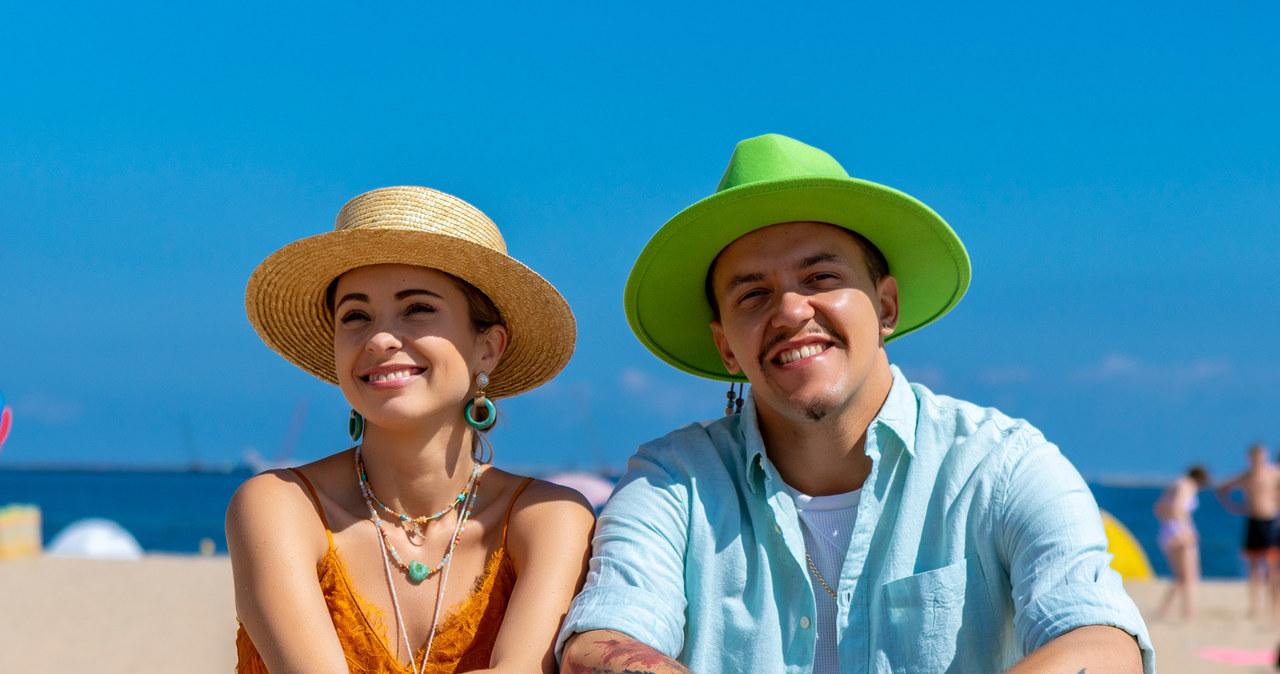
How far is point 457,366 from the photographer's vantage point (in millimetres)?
2951

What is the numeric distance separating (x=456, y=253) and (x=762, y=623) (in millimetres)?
1303

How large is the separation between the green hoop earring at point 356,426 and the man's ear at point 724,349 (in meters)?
1.09

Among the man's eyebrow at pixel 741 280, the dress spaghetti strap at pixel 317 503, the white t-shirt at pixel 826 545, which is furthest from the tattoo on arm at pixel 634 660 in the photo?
the man's eyebrow at pixel 741 280

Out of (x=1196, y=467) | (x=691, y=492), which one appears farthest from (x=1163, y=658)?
(x=691, y=492)

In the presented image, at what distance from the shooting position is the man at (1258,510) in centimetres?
1233

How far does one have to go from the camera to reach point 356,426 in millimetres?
3137

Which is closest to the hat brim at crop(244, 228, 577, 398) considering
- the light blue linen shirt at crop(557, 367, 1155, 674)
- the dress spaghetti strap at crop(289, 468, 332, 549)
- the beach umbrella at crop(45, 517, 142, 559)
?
the dress spaghetti strap at crop(289, 468, 332, 549)

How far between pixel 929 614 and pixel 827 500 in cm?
42

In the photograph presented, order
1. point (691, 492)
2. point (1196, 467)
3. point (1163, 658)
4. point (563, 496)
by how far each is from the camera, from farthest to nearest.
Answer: point (1196, 467) → point (1163, 658) → point (563, 496) → point (691, 492)

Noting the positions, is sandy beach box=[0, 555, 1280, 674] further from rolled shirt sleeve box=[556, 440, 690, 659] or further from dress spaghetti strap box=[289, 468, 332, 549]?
rolled shirt sleeve box=[556, 440, 690, 659]

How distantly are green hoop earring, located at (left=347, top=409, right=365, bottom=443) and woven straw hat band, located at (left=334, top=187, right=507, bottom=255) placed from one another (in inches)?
21.9

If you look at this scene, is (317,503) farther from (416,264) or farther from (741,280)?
(741,280)

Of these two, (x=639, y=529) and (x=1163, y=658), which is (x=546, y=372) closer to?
(x=639, y=529)

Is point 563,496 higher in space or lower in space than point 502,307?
lower
